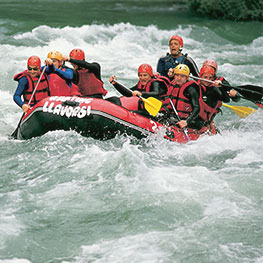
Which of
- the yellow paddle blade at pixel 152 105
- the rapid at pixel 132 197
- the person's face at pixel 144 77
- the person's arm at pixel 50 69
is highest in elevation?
the person's arm at pixel 50 69

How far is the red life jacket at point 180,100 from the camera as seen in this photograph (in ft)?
23.5

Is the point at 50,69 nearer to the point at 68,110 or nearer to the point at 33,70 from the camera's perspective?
the point at 33,70

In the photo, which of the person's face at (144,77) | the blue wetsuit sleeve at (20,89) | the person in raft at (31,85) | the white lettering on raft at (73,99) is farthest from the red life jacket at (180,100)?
the blue wetsuit sleeve at (20,89)

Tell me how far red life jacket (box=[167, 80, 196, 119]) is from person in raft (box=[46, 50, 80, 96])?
139cm

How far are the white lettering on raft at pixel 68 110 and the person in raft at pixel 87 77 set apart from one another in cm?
93

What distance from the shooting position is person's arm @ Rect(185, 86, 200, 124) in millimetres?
6949

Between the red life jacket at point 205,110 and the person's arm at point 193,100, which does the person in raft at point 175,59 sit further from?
the person's arm at point 193,100

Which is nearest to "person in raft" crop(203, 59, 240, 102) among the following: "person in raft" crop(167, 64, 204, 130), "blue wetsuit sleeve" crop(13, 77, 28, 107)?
"person in raft" crop(167, 64, 204, 130)

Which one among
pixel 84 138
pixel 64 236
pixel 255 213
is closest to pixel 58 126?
pixel 84 138

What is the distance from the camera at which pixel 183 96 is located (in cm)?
717

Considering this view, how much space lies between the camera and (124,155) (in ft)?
20.5

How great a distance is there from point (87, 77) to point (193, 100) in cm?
165

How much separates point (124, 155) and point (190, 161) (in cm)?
90

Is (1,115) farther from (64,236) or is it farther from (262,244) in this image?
(262,244)
